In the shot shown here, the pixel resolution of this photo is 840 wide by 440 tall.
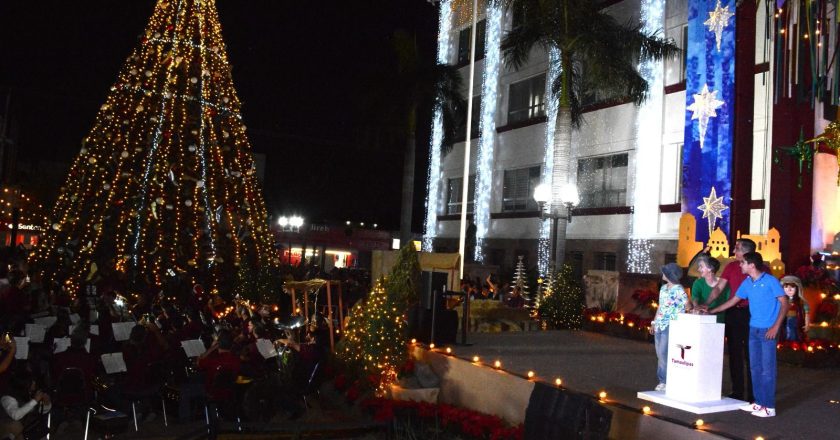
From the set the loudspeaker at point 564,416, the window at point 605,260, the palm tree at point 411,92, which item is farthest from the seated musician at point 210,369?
the palm tree at point 411,92

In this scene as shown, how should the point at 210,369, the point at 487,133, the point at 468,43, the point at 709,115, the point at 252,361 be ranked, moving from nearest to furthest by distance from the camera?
1. the point at 210,369
2. the point at 252,361
3. the point at 709,115
4. the point at 487,133
5. the point at 468,43

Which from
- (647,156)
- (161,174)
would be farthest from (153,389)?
(647,156)

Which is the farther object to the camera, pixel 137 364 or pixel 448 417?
pixel 137 364

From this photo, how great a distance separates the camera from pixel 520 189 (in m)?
27.2

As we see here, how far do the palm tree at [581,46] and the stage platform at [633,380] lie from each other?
24.1ft

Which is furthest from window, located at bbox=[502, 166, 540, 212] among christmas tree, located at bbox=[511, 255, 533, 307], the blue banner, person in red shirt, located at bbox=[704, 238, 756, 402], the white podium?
the white podium

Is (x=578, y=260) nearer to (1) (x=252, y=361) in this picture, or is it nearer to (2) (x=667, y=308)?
(1) (x=252, y=361)

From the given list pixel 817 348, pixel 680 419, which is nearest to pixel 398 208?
pixel 817 348

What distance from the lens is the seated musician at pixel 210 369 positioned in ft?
31.5

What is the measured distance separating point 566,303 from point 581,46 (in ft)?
23.8

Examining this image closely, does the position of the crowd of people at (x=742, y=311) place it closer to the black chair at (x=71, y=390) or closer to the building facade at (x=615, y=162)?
the building facade at (x=615, y=162)

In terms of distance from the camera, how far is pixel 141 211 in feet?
53.3

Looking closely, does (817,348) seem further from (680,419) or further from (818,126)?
(818,126)

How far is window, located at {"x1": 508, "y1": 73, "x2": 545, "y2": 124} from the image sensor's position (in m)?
26.6
